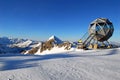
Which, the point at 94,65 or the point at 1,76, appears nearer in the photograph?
the point at 1,76

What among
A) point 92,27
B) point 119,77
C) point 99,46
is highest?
point 92,27

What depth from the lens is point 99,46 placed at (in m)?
44.2

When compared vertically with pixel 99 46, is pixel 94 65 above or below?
below

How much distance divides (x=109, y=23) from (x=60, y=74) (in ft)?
112

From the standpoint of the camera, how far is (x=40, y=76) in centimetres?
1170

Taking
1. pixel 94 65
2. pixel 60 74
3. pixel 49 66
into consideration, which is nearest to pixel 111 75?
pixel 94 65

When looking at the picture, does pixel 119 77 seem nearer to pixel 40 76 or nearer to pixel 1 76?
pixel 40 76

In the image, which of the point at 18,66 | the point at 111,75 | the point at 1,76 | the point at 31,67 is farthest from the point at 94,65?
the point at 1,76

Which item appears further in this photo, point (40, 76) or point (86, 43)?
point (86, 43)

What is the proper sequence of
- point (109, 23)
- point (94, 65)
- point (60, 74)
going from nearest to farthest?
point (60, 74)
point (94, 65)
point (109, 23)

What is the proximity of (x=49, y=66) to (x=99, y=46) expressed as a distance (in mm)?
31827

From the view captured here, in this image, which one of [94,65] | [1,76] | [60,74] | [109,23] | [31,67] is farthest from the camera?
[109,23]

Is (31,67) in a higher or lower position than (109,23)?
lower

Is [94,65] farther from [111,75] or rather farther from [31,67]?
[31,67]
